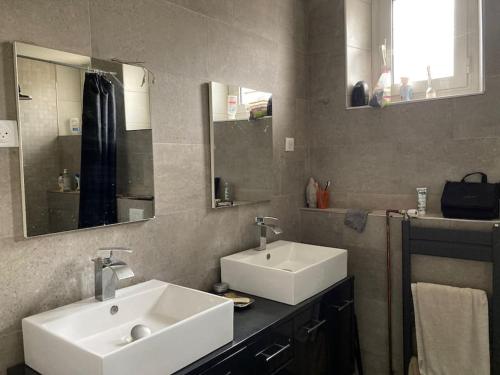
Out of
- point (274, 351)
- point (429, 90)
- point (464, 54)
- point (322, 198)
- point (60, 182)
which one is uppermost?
point (464, 54)

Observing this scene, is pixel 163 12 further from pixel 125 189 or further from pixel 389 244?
pixel 389 244

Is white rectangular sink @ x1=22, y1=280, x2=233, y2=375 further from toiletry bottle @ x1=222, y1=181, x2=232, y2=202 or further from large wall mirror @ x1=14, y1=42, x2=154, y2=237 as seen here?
toiletry bottle @ x1=222, y1=181, x2=232, y2=202

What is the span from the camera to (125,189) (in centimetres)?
173

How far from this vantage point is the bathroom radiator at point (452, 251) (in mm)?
2027

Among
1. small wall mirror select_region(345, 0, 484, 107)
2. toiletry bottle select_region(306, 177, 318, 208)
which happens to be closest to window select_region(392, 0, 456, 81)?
small wall mirror select_region(345, 0, 484, 107)

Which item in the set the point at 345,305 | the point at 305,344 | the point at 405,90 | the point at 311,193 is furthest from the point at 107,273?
the point at 405,90

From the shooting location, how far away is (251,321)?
169 cm

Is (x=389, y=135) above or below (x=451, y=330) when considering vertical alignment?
above

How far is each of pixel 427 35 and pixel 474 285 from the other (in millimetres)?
1547

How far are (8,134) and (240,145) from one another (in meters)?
1.18

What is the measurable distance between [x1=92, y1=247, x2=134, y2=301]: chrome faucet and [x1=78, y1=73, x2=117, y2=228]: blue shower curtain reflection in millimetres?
145

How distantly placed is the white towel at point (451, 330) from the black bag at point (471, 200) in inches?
15.1

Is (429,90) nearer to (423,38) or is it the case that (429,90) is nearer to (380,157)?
(423,38)

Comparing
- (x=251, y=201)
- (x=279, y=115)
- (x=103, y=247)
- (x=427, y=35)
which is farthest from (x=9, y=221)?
(x=427, y=35)
